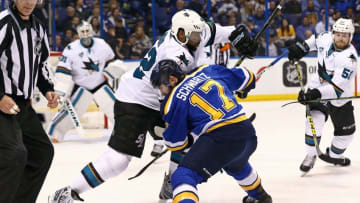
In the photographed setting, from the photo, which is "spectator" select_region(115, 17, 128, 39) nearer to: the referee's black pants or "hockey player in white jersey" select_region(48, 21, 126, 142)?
"hockey player in white jersey" select_region(48, 21, 126, 142)

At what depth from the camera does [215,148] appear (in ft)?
8.95

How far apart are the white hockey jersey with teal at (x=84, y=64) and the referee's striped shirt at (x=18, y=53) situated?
330cm

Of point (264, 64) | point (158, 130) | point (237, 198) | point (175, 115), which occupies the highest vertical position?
point (175, 115)

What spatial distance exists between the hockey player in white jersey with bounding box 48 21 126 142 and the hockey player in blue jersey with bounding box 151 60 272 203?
3.25 metres

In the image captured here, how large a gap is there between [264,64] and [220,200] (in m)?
6.19

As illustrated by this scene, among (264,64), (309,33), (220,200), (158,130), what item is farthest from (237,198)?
(309,33)

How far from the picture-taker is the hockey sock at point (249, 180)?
308 centimetres

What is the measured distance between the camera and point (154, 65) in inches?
130

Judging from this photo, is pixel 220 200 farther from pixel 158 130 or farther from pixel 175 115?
pixel 175 115

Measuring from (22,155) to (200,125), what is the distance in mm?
726

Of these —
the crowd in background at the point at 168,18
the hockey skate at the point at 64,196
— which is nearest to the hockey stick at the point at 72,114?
the crowd in background at the point at 168,18

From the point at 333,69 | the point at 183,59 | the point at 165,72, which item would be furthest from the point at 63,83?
the point at 165,72

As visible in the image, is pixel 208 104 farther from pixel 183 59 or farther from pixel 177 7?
pixel 177 7

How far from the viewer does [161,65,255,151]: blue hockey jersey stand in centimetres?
275
